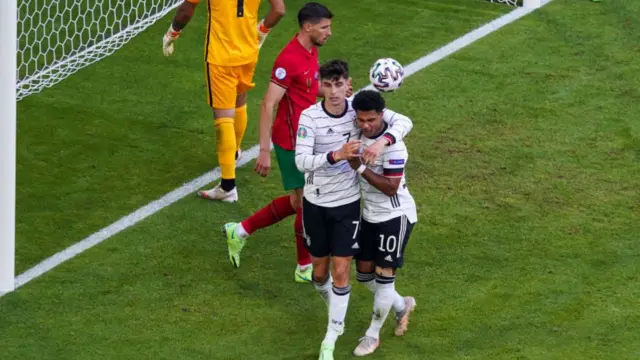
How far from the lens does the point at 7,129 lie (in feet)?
27.7

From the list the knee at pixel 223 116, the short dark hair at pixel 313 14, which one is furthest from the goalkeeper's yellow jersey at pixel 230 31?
the short dark hair at pixel 313 14

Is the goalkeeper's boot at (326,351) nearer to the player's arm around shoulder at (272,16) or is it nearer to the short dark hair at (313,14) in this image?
the short dark hair at (313,14)

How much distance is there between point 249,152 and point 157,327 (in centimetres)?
291

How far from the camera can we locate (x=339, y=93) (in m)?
7.66

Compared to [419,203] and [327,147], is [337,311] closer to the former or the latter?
[327,147]

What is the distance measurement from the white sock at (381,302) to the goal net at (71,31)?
5.28 meters

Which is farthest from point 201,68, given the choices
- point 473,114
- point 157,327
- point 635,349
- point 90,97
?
point 635,349

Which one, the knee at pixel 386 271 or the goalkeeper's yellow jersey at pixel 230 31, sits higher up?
the goalkeeper's yellow jersey at pixel 230 31

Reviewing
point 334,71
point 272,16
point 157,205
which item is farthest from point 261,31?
point 334,71

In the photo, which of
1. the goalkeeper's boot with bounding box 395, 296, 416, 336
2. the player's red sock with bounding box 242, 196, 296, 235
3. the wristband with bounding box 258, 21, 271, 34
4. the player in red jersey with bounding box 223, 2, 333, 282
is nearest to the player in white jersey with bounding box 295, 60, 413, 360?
the goalkeeper's boot with bounding box 395, 296, 416, 336

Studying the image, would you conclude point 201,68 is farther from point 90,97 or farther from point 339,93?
point 339,93

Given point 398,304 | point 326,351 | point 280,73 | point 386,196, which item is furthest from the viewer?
point 280,73

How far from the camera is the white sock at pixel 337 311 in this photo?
7883 millimetres

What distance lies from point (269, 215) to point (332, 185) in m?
1.36
